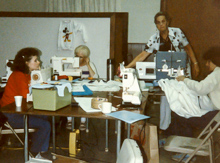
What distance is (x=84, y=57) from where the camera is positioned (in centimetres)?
383

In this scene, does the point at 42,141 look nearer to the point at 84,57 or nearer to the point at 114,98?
the point at 114,98

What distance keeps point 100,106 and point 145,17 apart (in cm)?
466

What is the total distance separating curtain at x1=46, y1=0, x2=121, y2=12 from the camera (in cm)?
627

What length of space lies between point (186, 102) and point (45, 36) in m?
2.92

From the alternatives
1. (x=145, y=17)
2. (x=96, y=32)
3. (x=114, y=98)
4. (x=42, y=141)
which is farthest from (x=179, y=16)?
(x=42, y=141)

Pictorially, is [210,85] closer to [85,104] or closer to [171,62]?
[171,62]

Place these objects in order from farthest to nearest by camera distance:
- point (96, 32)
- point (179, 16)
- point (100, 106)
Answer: point (179, 16) → point (96, 32) → point (100, 106)

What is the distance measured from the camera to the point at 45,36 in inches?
180

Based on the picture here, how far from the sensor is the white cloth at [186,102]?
2.55m

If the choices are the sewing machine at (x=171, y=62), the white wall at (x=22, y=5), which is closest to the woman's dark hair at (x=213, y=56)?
the sewing machine at (x=171, y=62)

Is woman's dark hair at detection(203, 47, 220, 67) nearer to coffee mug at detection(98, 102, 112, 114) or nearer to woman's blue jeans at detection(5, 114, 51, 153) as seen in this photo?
coffee mug at detection(98, 102, 112, 114)

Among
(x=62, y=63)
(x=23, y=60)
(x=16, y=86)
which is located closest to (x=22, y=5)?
(x=62, y=63)

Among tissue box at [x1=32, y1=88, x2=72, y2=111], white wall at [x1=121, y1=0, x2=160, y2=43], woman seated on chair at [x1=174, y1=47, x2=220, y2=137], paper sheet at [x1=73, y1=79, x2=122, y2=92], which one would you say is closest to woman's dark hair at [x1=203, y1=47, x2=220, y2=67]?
woman seated on chair at [x1=174, y1=47, x2=220, y2=137]

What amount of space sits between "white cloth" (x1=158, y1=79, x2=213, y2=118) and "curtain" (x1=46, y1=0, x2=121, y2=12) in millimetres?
4118
